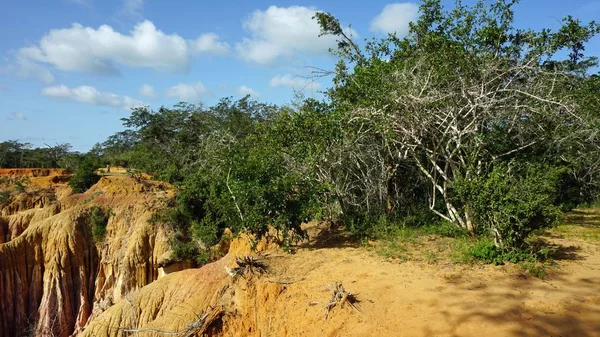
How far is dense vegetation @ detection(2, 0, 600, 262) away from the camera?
26.4ft

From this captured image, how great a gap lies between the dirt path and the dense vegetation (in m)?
1.06

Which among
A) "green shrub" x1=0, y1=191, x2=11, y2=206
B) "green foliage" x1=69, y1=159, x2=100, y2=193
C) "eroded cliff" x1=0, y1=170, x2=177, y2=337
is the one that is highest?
"green foliage" x1=69, y1=159, x2=100, y2=193

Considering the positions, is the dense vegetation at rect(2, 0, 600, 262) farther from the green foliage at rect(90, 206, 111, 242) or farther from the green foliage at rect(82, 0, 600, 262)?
the green foliage at rect(90, 206, 111, 242)

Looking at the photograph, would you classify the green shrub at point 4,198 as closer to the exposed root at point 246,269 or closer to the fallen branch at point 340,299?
the exposed root at point 246,269

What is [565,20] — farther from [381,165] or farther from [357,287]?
[357,287]

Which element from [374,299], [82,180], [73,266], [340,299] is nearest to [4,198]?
[82,180]

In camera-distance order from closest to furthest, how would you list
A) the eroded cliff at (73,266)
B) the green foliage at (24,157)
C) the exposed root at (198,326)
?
the exposed root at (198,326)
the eroded cliff at (73,266)
the green foliage at (24,157)

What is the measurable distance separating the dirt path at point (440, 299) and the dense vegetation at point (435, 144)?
1.06 m

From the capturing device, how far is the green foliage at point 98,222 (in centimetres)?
1694

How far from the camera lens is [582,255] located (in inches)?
297

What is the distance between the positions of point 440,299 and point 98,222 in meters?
15.9

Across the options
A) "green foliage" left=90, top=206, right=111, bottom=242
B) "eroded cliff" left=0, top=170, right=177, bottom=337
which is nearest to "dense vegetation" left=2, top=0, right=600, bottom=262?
"eroded cliff" left=0, top=170, right=177, bottom=337

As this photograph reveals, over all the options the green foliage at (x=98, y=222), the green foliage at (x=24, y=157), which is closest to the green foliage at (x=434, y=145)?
the green foliage at (x=98, y=222)

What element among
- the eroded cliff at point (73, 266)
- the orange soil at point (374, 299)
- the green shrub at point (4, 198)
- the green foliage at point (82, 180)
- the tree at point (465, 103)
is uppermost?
the tree at point (465, 103)
